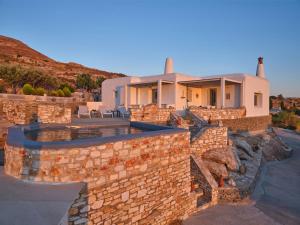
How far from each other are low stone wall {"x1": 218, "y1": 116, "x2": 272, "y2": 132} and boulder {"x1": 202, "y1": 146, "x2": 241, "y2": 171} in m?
5.45

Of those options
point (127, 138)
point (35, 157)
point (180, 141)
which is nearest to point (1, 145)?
point (35, 157)

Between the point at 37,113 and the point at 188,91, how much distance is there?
12.5 meters

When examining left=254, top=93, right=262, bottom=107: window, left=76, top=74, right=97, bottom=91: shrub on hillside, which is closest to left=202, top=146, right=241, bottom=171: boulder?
left=254, top=93, right=262, bottom=107: window

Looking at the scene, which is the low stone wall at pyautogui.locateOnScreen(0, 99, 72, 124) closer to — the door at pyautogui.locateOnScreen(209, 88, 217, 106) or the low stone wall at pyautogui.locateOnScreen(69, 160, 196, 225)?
the low stone wall at pyautogui.locateOnScreen(69, 160, 196, 225)

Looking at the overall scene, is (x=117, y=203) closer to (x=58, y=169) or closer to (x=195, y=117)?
(x=58, y=169)

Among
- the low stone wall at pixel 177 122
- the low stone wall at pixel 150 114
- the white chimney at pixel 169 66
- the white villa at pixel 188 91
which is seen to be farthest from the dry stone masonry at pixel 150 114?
the white chimney at pixel 169 66

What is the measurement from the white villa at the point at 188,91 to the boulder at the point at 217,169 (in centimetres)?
760

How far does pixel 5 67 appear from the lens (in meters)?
25.6

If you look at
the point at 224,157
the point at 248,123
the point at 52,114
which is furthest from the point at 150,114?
the point at 248,123

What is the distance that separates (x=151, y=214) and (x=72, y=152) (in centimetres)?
287

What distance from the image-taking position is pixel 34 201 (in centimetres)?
303

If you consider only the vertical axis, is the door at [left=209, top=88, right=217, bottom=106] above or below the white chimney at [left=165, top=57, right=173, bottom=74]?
below

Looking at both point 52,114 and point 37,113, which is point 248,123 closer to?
point 52,114

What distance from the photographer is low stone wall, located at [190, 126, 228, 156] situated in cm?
961
